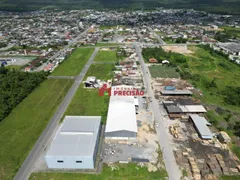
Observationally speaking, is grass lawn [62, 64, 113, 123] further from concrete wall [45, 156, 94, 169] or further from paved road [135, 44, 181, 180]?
concrete wall [45, 156, 94, 169]

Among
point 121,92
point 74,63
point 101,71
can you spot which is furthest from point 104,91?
point 74,63

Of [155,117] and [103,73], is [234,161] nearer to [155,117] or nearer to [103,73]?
[155,117]

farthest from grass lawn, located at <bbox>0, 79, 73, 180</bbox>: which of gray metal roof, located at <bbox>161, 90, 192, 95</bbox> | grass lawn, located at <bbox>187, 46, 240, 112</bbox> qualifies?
grass lawn, located at <bbox>187, 46, 240, 112</bbox>

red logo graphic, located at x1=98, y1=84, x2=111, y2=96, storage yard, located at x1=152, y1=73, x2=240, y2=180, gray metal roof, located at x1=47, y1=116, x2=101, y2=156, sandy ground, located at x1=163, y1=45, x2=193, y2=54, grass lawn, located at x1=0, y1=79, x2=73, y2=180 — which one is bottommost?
grass lawn, located at x1=0, y1=79, x2=73, y2=180

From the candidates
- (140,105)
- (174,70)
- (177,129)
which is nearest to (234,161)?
(177,129)

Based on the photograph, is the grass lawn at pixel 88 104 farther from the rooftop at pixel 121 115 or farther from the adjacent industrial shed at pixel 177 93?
the adjacent industrial shed at pixel 177 93

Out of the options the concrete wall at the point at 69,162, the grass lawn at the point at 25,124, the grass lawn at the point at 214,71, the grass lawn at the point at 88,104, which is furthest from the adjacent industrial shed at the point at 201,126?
the grass lawn at the point at 25,124
